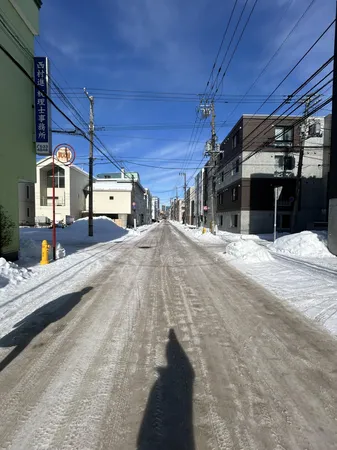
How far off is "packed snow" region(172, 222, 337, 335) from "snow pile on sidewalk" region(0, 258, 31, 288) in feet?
21.5

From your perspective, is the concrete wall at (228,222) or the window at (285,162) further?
the concrete wall at (228,222)

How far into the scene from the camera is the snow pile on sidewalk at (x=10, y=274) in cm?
693

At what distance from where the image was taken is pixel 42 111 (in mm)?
11273

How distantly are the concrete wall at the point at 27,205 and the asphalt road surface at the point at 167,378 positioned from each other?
1180 inches

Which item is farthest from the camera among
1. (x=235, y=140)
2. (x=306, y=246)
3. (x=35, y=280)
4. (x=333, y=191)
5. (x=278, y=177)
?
(x=235, y=140)

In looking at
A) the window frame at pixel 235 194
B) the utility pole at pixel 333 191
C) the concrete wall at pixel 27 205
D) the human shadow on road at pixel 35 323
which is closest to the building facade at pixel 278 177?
the window frame at pixel 235 194

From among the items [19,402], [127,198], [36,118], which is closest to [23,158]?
[36,118]

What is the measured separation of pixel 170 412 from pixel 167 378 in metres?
0.53

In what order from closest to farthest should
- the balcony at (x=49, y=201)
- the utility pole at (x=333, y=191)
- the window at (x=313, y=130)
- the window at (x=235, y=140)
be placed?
the utility pole at (x=333, y=191) → the window at (x=313, y=130) → the window at (x=235, y=140) → the balcony at (x=49, y=201)

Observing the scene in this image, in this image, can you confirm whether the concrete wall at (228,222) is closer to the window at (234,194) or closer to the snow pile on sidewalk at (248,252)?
the window at (234,194)

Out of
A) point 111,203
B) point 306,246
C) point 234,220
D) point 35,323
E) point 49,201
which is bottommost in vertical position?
point 35,323

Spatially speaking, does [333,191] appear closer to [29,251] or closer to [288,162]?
[29,251]

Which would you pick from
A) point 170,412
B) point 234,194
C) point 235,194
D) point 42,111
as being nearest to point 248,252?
point 170,412

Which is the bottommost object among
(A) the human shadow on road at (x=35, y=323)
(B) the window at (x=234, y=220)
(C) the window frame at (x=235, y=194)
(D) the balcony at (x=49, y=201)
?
(A) the human shadow on road at (x=35, y=323)
